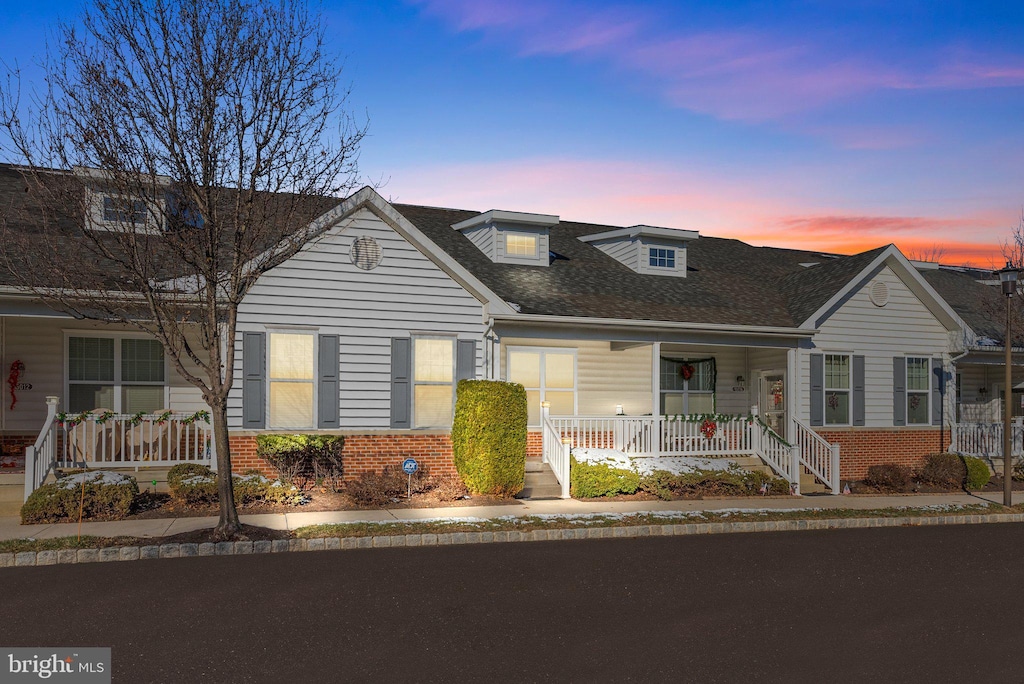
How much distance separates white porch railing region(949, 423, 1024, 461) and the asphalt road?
41.0 ft

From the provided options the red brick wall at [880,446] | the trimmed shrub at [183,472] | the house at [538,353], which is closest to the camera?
the trimmed shrub at [183,472]

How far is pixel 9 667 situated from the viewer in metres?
6.89

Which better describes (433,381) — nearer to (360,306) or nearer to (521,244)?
(360,306)

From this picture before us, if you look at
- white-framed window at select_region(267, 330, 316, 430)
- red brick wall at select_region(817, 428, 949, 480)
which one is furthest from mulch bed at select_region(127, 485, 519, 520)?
red brick wall at select_region(817, 428, 949, 480)

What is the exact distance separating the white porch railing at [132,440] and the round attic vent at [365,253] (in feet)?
13.7

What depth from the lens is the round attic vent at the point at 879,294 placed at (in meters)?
23.5

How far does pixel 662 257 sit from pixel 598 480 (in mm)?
9250

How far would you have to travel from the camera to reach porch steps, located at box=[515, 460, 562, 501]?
1795 cm

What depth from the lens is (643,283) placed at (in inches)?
941

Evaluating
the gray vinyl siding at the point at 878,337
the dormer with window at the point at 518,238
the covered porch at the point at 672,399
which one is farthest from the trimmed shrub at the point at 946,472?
the dormer with window at the point at 518,238

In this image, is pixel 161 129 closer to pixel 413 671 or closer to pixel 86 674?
pixel 86 674

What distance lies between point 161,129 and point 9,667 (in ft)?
24.6

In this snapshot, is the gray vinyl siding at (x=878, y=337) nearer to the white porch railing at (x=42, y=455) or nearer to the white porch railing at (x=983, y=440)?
the white porch railing at (x=983, y=440)

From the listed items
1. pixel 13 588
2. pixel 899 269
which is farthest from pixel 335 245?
pixel 899 269
